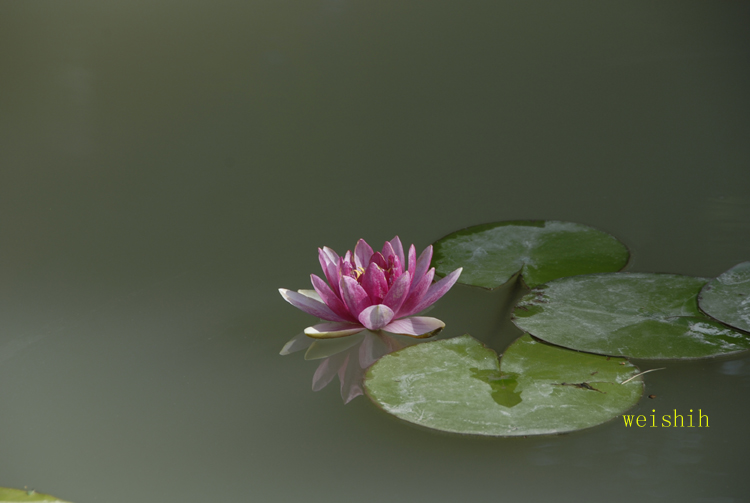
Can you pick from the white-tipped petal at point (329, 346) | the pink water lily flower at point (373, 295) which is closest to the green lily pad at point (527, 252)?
the pink water lily flower at point (373, 295)

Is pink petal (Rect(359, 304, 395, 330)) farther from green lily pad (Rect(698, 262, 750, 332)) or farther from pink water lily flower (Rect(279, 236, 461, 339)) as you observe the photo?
green lily pad (Rect(698, 262, 750, 332))

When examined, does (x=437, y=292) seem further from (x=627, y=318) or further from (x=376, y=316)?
(x=627, y=318)

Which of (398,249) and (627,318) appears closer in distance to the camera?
(627,318)

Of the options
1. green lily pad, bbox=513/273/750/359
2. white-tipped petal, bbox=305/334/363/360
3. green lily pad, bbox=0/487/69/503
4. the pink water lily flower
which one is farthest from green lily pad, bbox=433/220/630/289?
green lily pad, bbox=0/487/69/503

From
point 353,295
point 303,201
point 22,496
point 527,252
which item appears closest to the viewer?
point 22,496

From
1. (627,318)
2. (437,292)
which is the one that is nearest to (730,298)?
(627,318)

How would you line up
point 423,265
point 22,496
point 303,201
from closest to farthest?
point 22,496, point 423,265, point 303,201

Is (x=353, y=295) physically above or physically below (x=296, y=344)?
above

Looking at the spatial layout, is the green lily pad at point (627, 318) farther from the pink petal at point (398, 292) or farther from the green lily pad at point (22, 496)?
the green lily pad at point (22, 496)
